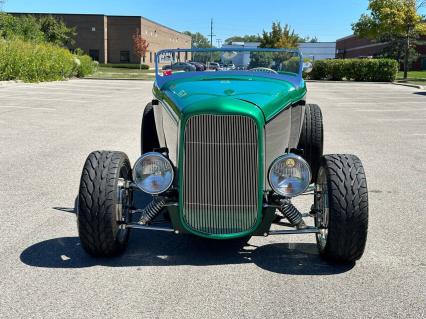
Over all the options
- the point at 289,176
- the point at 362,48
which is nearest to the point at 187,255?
the point at 289,176

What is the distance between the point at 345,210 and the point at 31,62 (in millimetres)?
25670

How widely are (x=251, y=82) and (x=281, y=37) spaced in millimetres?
49477

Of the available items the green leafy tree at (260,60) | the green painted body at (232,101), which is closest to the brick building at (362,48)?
the green leafy tree at (260,60)

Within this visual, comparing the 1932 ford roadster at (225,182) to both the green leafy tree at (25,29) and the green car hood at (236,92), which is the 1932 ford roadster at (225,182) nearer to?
the green car hood at (236,92)

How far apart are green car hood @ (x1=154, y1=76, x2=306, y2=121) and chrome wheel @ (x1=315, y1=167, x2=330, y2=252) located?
2.15 ft

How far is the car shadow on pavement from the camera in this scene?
3.77 meters

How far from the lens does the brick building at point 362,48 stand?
6159 cm

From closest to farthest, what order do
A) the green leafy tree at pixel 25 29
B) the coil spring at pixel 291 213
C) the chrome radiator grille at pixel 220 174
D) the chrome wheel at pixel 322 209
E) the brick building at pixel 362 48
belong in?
the chrome radiator grille at pixel 220 174 < the coil spring at pixel 291 213 < the chrome wheel at pixel 322 209 < the green leafy tree at pixel 25 29 < the brick building at pixel 362 48

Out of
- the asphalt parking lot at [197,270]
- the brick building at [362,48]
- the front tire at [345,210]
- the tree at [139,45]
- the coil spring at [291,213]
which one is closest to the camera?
the asphalt parking lot at [197,270]

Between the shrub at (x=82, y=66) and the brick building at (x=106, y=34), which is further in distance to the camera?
the brick building at (x=106, y=34)

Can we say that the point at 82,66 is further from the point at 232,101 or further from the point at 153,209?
the point at 232,101

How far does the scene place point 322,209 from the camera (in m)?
3.90

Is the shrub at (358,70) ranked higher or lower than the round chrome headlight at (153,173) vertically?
higher

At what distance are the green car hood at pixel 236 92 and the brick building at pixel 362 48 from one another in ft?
196
